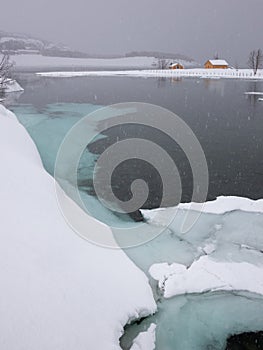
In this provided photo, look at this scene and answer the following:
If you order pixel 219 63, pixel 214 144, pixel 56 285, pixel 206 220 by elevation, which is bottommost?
pixel 214 144

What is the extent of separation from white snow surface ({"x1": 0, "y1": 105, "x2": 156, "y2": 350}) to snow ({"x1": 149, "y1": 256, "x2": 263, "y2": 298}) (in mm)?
446

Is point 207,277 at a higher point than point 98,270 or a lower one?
lower

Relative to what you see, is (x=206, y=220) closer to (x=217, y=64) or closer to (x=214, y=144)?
(x=214, y=144)

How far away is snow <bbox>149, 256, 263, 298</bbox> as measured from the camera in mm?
5602

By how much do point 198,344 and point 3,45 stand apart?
196 m

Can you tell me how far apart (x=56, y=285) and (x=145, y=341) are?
146cm

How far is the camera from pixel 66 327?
13.3 feet

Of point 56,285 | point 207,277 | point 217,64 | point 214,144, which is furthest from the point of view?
point 217,64

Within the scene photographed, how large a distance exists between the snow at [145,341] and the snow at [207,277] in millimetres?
819

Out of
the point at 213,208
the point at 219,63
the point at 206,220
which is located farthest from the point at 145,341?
the point at 219,63

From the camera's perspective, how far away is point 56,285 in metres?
4.54

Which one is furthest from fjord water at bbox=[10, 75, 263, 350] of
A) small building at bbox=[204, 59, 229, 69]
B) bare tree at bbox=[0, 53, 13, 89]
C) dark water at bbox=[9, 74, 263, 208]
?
small building at bbox=[204, 59, 229, 69]

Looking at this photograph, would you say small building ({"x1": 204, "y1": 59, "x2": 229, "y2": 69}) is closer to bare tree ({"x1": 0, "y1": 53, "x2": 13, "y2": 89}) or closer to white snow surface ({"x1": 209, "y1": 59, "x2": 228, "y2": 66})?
white snow surface ({"x1": 209, "y1": 59, "x2": 228, "y2": 66})

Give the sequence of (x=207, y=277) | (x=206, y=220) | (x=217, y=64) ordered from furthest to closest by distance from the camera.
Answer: (x=217, y=64)
(x=206, y=220)
(x=207, y=277)
